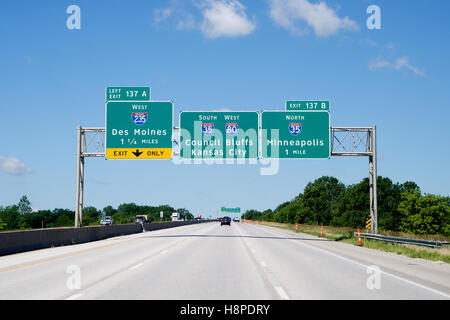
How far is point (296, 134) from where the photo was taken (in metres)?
34.9

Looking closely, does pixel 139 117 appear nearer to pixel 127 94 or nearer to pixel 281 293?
pixel 127 94

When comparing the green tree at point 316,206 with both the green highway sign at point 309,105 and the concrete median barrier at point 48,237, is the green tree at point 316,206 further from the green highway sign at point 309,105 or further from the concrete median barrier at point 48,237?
the concrete median barrier at point 48,237


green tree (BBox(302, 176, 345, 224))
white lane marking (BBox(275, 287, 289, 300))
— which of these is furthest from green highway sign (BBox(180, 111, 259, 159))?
green tree (BBox(302, 176, 345, 224))

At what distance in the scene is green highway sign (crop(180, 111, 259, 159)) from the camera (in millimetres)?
35125

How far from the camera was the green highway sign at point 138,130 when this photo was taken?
3491 centimetres

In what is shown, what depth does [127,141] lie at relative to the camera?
3491cm

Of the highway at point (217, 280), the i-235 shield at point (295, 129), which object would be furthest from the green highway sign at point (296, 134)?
the highway at point (217, 280)

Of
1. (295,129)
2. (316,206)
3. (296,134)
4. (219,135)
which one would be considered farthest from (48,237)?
(316,206)

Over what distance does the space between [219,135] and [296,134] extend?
17.3 feet

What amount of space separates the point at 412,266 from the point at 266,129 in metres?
19.6

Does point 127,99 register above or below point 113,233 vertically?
above
